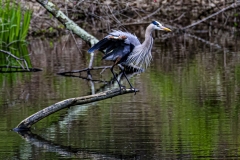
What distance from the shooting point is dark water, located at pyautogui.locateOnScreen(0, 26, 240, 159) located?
7012mm

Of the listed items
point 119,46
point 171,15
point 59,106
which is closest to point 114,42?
point 119,46

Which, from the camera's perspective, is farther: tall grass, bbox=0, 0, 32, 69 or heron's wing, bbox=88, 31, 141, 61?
tall grass, bbox=0, 0, 32, 69

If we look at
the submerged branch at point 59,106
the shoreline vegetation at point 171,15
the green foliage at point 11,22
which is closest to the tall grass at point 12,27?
the green foliage at point 11,22

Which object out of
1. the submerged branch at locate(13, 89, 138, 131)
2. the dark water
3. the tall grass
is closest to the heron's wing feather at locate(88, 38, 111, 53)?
the submerged branch at locate(13, 89, 138, 131)

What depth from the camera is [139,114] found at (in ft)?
29.5

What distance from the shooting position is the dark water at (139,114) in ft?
23.0

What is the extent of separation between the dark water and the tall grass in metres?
1.86

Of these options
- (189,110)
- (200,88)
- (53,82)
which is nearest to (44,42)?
(53,82)

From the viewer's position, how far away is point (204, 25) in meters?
25.0

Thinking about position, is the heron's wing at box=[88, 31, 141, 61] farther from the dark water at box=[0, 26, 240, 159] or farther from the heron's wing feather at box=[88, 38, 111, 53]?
the dark water at box=[0, 26, 240, 159]

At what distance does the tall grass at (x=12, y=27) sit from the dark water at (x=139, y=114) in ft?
6.11

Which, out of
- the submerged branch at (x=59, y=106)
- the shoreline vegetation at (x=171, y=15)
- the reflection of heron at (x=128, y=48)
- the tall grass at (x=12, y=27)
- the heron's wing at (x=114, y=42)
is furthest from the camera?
the shoreline vegetation at (x=171, y=15)

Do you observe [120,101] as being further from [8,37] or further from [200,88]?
[8,37]

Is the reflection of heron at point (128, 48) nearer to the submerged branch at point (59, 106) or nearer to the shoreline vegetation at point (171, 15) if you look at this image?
the submerged branch at point (59, 106)
